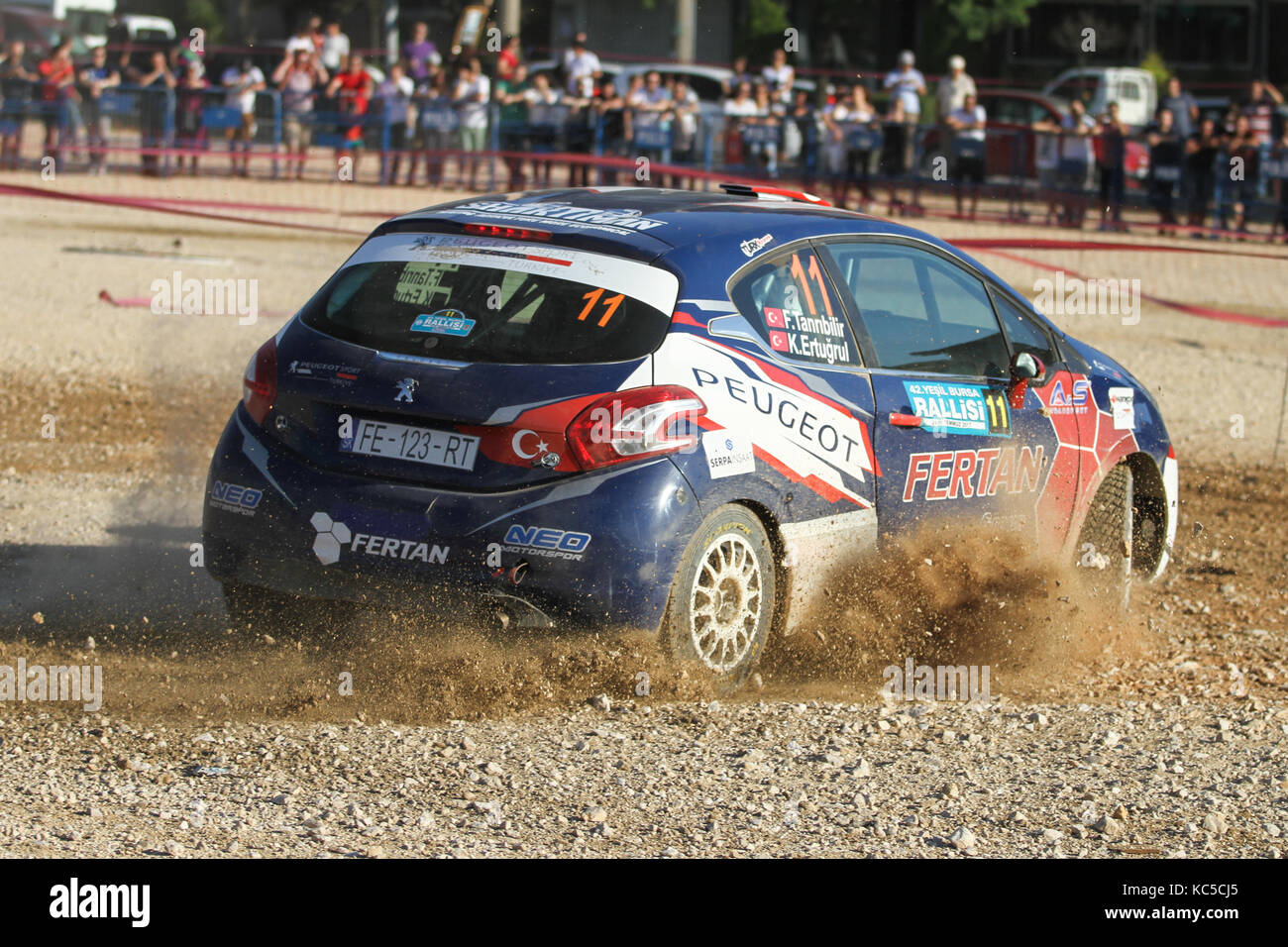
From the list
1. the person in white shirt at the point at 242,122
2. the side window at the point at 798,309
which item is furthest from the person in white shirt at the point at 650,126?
the side window at the point at 798,309

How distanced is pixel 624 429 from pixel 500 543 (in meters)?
0.51

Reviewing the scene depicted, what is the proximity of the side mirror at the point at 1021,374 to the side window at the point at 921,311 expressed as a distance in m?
0.06

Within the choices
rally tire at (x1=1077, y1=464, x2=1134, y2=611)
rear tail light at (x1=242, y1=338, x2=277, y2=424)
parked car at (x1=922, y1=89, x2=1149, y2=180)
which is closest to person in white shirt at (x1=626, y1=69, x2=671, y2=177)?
parked car at (x1=922, y1=89, x2=1149, y2=180)

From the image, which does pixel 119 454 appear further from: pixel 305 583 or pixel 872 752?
pixel 872 752

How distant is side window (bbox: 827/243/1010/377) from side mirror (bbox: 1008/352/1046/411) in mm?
64

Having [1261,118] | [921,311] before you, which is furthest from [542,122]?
[921,311]

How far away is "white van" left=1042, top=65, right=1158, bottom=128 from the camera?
1332 inches

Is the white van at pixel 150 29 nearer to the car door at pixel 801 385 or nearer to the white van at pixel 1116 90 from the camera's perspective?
the white van at pixel 1116 90

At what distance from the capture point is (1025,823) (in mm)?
4426

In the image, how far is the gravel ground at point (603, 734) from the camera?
4.26 meters

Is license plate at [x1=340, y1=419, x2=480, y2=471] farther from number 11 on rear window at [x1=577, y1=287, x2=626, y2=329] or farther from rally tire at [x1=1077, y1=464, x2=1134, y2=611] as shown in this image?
rally tire at [x1=1077, y1=464, x2=1134, y2=611]

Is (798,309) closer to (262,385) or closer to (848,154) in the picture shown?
(262,385)

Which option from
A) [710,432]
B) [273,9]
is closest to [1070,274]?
→ [710,432]
